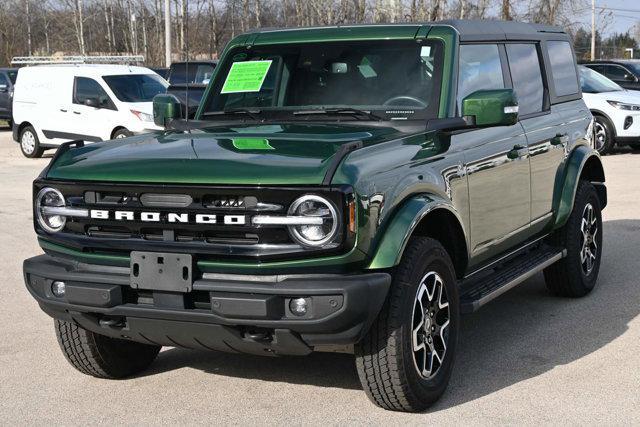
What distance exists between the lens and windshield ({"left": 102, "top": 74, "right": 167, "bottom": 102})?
18.9 meters

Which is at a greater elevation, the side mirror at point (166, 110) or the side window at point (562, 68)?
the side window at point (562, 68)

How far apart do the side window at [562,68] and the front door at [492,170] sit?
A: 982mm

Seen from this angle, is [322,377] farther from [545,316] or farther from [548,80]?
[548,80]

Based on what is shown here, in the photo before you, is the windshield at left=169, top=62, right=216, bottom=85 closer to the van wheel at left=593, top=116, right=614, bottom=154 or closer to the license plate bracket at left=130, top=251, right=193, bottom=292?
the van wheel at left=593, top=116, right=614, bottom=154

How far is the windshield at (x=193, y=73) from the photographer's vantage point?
74.3ft

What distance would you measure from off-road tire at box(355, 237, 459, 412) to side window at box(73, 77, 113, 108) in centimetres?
1477

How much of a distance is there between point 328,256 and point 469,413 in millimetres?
1122

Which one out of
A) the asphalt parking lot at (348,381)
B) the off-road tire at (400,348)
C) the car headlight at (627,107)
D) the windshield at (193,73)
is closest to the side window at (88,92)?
the windshield at (193,73)

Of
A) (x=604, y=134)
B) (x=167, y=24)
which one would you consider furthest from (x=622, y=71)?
(x=167, y=24)

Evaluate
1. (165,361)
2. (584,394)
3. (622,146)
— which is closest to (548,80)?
(584,394)

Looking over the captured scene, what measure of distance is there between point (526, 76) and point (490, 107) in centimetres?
153

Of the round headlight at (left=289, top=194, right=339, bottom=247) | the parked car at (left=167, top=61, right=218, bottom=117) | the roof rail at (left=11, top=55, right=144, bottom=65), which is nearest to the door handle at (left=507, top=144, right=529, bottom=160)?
the round headlight at (left=289, top=194, right=339, bottom=247)

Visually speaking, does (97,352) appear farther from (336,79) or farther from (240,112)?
(336,79)

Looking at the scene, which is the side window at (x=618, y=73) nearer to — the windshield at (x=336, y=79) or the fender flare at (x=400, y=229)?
the windshield at (x=336, y=79)
